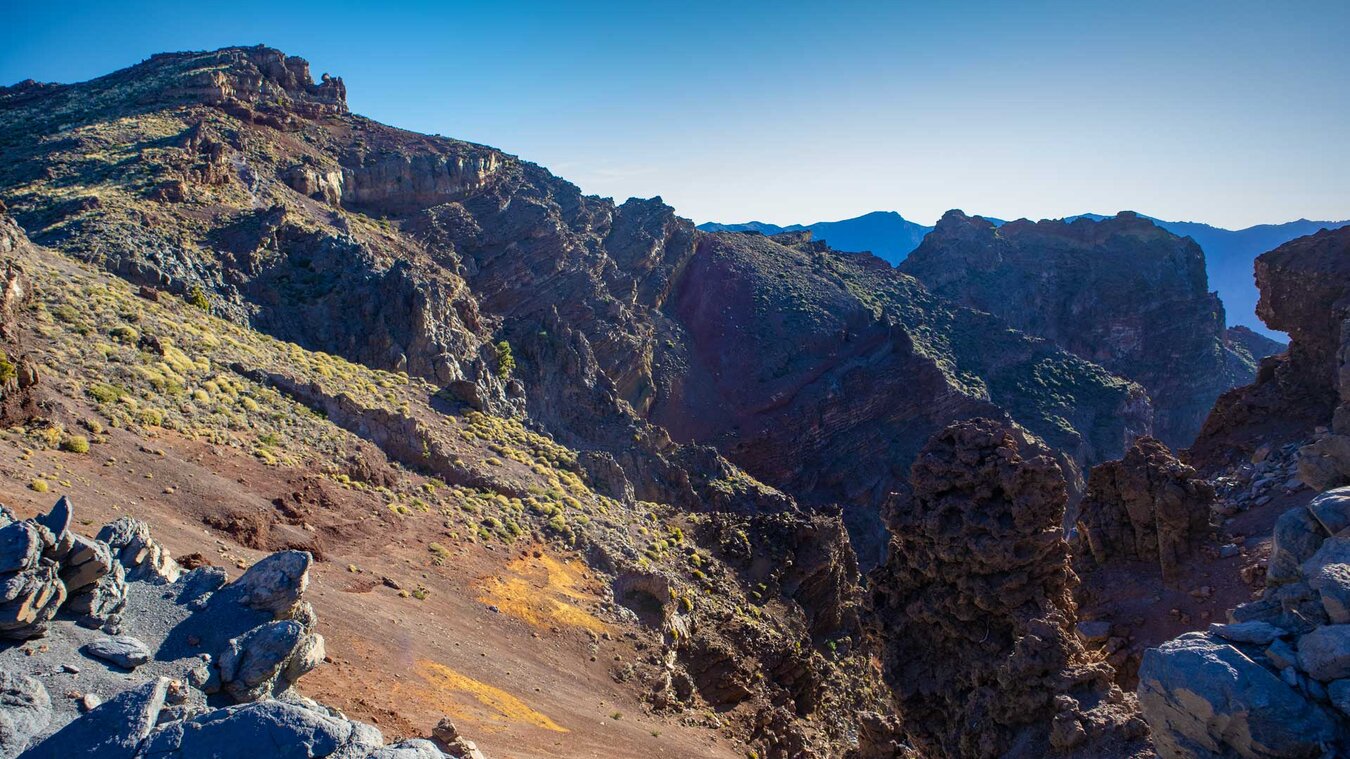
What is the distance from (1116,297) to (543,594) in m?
71.6

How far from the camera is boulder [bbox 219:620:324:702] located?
1035cm

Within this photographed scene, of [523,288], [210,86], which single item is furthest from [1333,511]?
[210,86]

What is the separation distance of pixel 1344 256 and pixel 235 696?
2881cm

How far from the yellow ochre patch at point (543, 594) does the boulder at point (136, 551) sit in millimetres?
10083

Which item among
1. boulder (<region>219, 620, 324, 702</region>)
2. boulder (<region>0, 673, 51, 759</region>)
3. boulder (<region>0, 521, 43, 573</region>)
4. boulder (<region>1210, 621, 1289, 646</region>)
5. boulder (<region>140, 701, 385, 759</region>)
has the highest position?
boulder (<region>1210, 621, 1289, 646</region>)

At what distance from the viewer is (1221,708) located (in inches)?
279

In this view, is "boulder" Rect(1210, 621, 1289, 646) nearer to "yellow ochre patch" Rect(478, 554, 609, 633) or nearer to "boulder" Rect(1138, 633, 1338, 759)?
"boulder" Rect(1138, 633, 1338, 759)

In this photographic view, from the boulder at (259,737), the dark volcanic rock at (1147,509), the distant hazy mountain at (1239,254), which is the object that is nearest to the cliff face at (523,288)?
the dark volcanic rock at (1147,509)

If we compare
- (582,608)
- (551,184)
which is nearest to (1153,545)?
(582,608)

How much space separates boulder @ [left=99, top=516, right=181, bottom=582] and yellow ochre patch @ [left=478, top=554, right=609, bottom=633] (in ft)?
33.1

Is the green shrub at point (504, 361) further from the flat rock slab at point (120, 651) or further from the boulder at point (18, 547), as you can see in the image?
the boulder at point (18, 547)

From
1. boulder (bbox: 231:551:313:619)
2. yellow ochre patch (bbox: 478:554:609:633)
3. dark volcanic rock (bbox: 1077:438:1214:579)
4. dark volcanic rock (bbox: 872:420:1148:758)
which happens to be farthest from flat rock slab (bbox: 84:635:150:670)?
dark volcanic rock (bbox: 1077:438:1214:579)

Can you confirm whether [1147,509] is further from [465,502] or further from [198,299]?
[198,299]

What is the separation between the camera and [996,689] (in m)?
13.5
